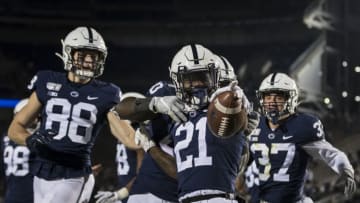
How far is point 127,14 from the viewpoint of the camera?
65.0 ft

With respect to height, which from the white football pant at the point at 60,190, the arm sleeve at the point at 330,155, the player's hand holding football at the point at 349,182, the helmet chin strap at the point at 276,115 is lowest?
the player's hand holding football at the point at 349,182

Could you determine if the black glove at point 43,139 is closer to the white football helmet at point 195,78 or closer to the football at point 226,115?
the white football helmet at point 195,78

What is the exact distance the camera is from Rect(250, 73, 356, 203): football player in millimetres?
6070

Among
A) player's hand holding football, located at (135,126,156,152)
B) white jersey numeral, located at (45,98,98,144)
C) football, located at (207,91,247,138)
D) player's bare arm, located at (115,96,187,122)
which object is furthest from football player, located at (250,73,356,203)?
football, located at (207,91,247,138)

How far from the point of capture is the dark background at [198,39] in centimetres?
1733

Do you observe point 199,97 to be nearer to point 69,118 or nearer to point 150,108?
point 150,108

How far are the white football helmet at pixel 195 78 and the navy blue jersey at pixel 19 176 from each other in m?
3.60

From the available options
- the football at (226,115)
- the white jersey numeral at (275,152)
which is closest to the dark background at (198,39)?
the white jersey numeral at (275,152)

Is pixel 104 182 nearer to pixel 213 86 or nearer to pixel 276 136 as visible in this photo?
pixel 276 136

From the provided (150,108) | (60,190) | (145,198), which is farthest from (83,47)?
(150,108)

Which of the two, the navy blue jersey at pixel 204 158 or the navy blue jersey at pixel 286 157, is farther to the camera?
the navy blue jersey at pixel 286 157

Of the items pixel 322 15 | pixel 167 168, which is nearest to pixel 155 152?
pixel 167 168

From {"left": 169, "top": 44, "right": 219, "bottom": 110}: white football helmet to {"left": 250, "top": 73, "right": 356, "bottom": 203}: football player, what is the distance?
6.96 feet

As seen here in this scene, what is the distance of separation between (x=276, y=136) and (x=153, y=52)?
1359 cm
